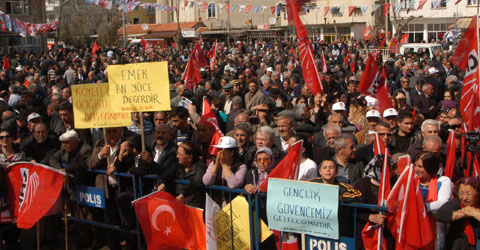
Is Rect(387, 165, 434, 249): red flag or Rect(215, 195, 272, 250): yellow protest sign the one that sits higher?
Rect(387, 165, 434, 249): red flag

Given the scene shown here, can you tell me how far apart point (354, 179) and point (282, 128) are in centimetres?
128

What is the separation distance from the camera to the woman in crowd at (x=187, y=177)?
18.5 feet

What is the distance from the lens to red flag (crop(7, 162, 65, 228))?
20.5 ft

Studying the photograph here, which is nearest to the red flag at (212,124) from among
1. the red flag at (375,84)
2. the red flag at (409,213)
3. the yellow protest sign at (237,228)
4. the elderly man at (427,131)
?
the yellow protest sign at (237,228)

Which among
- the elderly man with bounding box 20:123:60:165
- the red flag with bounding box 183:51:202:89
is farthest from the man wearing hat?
the red flag with bounding box 183:51:202:89

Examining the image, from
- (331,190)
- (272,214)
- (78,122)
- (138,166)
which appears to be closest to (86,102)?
(78,122)

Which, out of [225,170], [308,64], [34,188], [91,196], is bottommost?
[91,196]

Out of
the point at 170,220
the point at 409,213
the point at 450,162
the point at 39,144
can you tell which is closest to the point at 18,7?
the point at 39,144

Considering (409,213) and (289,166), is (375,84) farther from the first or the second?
(409,213)

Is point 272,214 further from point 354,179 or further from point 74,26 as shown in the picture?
point 74,26

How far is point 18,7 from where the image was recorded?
4553 cm

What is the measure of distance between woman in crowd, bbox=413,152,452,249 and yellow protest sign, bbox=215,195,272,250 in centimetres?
141

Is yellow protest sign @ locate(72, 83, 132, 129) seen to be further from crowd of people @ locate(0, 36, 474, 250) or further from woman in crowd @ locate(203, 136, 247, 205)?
woman in crowd @ locate(203, 136, 247, 205)

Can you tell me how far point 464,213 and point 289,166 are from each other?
1.52m
